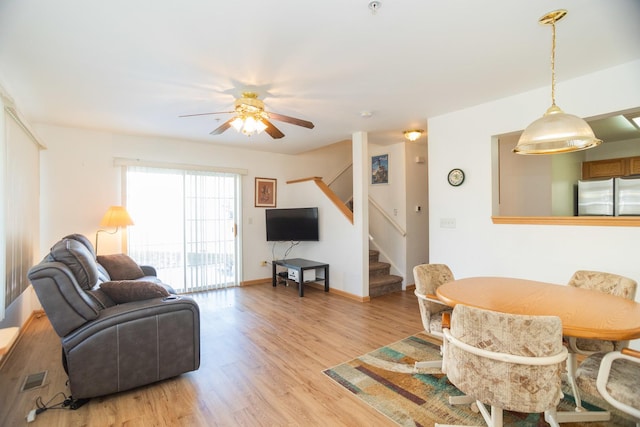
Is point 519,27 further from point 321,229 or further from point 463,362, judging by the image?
point 321,229

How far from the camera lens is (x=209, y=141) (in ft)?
16.5

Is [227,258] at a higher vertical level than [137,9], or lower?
lower

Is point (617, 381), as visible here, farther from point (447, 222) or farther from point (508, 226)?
point (447, 222)

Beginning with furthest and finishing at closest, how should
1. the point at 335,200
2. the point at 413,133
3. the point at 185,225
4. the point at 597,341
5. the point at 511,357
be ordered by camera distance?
1. the point at 335,200
2. the point at 185,225
3. the point at 413,133
4. the point at 597,341
5. the point at 511,357

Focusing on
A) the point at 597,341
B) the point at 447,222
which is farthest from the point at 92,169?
the point at 597,341

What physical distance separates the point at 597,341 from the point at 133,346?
3204 millimetres

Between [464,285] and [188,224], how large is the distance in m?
4.30

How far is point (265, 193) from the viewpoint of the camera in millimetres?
5902

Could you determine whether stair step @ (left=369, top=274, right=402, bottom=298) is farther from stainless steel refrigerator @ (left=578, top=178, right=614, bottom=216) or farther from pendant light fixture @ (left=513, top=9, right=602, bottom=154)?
pendant light fixture @ (left=513, top=9, right=602, bottom=154)

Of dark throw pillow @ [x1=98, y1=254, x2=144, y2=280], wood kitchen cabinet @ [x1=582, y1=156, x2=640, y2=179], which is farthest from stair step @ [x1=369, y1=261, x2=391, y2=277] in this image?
wood kitchen cabinet @ [x1=582, y1=156, x2=640, y2=179]

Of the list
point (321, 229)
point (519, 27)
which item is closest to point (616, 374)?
point (519, 27)

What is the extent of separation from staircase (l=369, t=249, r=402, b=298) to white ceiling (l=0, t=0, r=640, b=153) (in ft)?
8.89

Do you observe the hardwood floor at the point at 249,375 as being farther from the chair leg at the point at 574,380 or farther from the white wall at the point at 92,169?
the chair leg at the point at 574,380

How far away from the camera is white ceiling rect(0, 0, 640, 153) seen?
1801 millimetres
